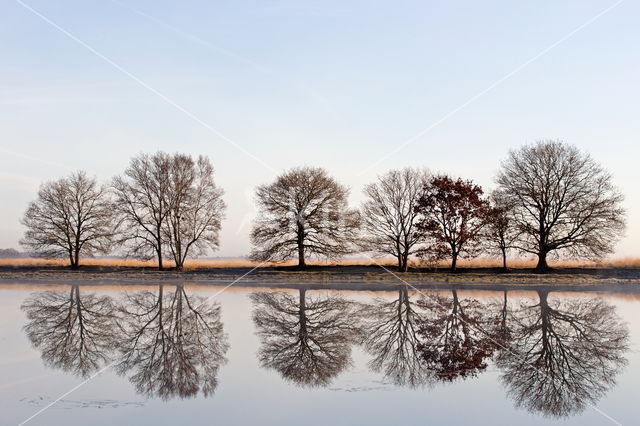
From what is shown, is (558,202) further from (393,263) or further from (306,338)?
(306,338)

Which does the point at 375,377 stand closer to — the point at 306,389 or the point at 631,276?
the point at 306,389

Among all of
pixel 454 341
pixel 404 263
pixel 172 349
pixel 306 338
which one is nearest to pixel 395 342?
pixel 454 341

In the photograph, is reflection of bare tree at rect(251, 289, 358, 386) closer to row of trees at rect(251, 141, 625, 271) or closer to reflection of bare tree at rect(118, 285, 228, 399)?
reflection of bare tree at rect(118, 285, 228, 399)

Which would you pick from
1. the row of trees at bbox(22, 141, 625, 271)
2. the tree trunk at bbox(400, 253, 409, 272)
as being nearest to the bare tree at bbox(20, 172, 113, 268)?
the row of trees at bbox(22, 141, 625, 271)

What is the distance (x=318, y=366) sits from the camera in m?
11.4

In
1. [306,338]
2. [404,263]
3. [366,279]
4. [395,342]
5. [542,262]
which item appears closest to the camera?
[395,342]

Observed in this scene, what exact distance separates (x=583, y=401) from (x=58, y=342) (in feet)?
40.0

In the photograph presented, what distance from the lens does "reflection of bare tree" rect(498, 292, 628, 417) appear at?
916 cm

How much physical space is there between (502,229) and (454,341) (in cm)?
3868

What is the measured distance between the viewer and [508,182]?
51.2 meters

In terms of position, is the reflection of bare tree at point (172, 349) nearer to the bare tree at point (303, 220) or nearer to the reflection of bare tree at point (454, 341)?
the reflection of bare tree at point (454, 341)

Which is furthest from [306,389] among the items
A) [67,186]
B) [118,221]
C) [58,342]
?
[67,186]

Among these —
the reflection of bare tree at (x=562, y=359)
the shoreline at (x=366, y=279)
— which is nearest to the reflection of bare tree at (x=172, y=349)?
the reflection of bare tree at (x=562, y=359)

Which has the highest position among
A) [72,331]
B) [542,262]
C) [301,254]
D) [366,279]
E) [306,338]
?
[301,254]
